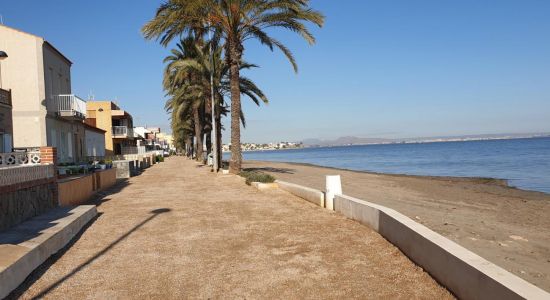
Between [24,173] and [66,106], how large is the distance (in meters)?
14.0

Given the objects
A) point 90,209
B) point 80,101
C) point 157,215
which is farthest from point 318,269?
point 80,101

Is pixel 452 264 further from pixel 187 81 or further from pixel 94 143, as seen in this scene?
A: pixel 187 81

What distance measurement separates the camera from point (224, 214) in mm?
10336

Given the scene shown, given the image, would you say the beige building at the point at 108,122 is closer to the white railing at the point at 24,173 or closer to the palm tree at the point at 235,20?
the palm tree at the point at 235,20

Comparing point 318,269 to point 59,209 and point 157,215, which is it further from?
point 59,209

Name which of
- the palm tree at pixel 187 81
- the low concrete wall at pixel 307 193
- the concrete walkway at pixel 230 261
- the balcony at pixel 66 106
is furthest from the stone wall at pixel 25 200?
the palm tree at pixel 187 81

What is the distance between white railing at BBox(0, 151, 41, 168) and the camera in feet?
29.2

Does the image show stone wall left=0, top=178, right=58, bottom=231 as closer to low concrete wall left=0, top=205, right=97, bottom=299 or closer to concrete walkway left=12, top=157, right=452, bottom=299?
low concrete wall left=0, top=205, right=97, bottom=299

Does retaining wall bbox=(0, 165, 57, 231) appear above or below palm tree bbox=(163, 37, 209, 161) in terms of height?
below

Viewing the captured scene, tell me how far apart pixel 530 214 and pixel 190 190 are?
11547 millimetres

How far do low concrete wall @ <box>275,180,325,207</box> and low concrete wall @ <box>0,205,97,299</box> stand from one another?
17.8 feet

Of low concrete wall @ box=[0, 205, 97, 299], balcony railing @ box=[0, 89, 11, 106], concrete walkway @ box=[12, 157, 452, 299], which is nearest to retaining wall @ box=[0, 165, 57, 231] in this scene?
low concrete wall @ box=[0, 205, 97, 299]

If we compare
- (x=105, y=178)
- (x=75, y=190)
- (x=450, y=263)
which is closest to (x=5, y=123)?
(x=105, y=178)

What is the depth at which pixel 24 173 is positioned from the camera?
28.0 ft
